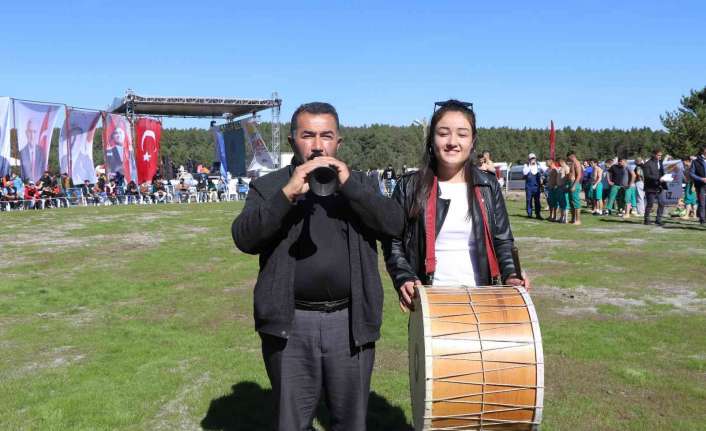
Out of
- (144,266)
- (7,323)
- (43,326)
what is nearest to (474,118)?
(43,326)

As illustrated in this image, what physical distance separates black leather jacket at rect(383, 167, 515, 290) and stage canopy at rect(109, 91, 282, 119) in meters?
42.3

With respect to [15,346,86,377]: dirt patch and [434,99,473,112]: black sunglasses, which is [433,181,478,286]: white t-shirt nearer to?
[434,99,473,112]: black sunglasses

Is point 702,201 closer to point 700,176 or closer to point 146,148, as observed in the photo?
point 700,176

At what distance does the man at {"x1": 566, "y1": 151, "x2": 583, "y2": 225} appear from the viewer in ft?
53.0

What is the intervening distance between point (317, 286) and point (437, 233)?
0.77 meters

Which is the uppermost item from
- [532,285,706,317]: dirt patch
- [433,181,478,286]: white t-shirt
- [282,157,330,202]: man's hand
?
[282,157,330,202]: man's hand

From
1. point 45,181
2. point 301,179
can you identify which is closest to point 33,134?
point 45,181

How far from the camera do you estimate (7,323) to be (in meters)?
7.41

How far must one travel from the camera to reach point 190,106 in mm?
48625

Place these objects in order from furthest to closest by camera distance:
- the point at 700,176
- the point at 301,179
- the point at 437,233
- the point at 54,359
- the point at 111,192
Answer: the point at 111,192
the point at 700,176
the point at 54,359
the point at 437,233
the point at 301,179

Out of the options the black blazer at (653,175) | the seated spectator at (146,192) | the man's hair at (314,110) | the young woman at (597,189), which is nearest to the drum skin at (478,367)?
the man's hair at (314,110)

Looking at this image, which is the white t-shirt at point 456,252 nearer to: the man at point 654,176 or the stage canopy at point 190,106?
the man at point 654,176

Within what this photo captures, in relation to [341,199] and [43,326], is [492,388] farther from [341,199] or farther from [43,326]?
[43,326]

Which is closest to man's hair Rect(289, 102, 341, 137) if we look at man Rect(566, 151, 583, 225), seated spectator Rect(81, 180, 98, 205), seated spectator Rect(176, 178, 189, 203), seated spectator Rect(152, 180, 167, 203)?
man Rect(566, 151, 583, 225)
